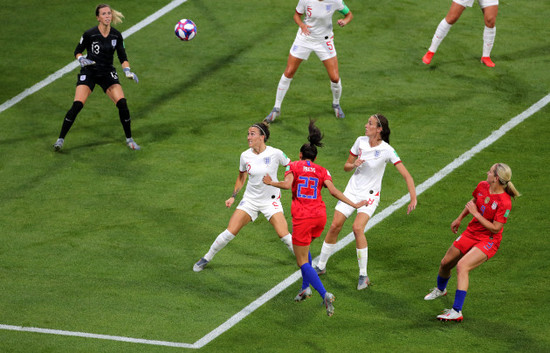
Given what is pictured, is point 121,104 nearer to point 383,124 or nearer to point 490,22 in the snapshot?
point 383,124

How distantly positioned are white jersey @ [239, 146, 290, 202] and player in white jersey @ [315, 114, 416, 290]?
927mm

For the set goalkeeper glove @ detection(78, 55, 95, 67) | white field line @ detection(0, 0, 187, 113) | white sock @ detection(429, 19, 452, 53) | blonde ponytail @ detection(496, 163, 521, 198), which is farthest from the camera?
white sock @ detection(429, 19, 452, 53)

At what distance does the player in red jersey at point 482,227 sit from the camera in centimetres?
1178

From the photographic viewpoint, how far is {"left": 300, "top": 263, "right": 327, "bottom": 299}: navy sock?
39.2ft

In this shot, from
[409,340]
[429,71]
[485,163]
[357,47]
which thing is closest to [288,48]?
[357,47]

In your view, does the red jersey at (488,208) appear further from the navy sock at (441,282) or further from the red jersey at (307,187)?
the red jersey at (307,187)

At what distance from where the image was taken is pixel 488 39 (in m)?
19.4

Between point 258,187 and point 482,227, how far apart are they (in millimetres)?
3008

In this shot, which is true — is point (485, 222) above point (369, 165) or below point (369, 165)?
below

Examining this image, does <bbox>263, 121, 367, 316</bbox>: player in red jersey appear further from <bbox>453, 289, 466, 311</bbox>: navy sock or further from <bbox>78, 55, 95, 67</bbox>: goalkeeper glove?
<bbox>78, 55, 95, 67</bbox>: goalkeeper glove

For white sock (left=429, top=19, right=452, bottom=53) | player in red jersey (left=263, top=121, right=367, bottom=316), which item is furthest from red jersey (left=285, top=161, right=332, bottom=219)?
white sock (left=429, top=19, right=452, bottom=53)

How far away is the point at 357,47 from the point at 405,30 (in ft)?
4.24

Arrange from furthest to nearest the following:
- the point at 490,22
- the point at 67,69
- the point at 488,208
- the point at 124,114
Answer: the point at 67,69, the point at 490,22, the point at 124,114, the point at 488,208

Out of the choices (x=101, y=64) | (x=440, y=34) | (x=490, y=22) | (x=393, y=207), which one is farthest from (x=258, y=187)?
(x=490, y=22)
